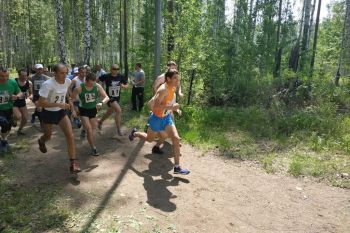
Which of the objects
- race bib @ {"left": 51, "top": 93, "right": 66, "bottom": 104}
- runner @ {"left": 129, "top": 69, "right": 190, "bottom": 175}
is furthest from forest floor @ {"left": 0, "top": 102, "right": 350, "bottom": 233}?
race bib @ {"left": 51, "top": 93, "right": 66, "bottom": 104}

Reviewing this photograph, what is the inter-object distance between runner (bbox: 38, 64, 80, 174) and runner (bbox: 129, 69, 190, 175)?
5.26 ft

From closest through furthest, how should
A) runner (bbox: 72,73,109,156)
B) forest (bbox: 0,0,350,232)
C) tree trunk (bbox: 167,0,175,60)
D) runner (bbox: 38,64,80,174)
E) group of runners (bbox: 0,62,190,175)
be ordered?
1. runner (bbox: 38,64,80,174)
2. group of runners (bbox: 0,62,190,175)
3. runner (bbox: 72,73,109,156)
4. forest (bbox: 0,0,350,232)
5. tree trunk (bbox: 167,0,175,60)

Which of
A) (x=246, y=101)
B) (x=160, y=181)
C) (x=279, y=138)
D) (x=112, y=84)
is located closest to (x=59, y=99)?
(x=160, y=181)

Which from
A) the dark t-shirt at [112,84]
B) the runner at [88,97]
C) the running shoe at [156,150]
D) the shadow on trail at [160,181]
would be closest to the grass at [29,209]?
the shadow on trail at [160,181]

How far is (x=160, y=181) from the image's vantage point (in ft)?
20.7

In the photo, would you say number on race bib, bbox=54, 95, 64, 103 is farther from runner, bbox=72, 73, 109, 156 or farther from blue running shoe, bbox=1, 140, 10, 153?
blue running shoe, bbox=1, 140, 10, 153

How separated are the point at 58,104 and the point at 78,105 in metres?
2.08

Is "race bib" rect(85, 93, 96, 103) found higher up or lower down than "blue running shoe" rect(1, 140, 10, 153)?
higher up

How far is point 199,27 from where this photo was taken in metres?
12.4

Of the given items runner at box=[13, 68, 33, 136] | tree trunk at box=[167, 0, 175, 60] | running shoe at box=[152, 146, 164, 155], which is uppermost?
tree trunk at box=[167, 0, 175, 60]

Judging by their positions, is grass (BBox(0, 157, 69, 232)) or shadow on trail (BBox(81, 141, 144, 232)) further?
shadow on trail (BBox(81, 141, 144, 232))

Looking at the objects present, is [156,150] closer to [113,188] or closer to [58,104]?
[113,188]

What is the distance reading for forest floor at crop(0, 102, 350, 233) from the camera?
472cm

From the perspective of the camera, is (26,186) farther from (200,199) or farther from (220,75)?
(220,75)
